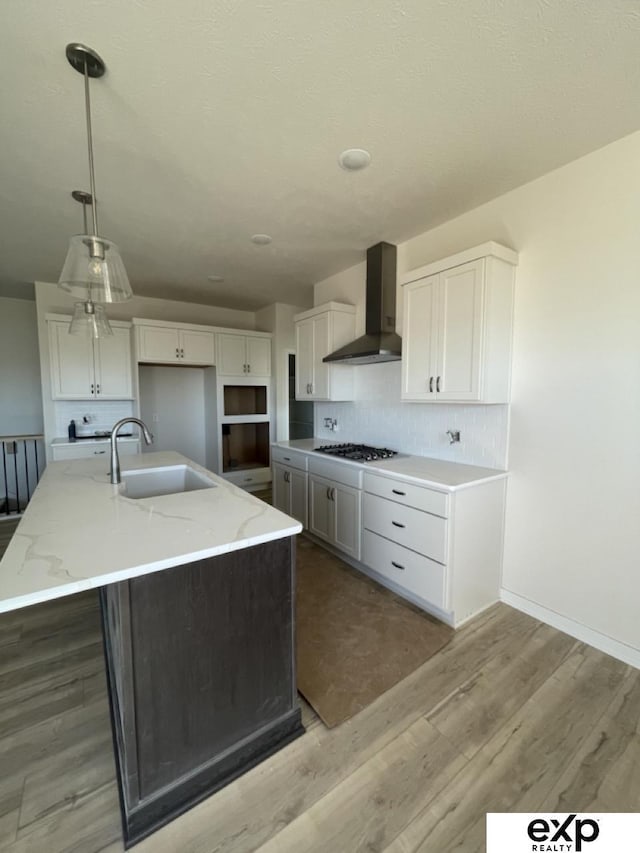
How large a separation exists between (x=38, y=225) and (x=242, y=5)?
8.27 ft

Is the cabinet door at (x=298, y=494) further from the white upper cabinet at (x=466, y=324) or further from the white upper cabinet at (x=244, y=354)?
the white upper cabinet at (x=244, y=354)

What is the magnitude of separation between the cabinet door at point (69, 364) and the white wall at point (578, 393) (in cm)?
439

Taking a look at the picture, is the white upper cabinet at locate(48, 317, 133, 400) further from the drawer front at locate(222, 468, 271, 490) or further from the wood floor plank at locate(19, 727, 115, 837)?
the wood floor plank at locate(19, 727, 115, 837)

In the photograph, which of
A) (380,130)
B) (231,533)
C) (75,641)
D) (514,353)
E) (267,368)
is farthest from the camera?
(267,368)

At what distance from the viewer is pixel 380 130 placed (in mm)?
1781

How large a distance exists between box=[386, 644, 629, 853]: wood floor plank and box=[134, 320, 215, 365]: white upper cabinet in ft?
15.3

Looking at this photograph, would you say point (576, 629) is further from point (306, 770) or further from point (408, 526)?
point (306, 770)

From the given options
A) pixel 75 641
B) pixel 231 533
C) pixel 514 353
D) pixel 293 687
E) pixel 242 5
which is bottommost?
pixel 75 641

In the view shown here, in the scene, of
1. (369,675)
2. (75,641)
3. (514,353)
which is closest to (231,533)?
(369,675)

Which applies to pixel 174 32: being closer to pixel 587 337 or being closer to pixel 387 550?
pixel 587 337

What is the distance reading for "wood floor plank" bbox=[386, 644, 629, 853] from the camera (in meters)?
1.20

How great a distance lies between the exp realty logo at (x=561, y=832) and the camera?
3.83 feet

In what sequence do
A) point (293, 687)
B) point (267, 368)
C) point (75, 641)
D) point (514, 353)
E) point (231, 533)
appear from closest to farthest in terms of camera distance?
1. point (231, 533)
2. point (293, 687)
3. point (75, 641)
4. point (514, 353)
5. point (267, 368)

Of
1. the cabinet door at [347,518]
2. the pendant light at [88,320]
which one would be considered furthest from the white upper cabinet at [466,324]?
the pendant light at [88,320]
